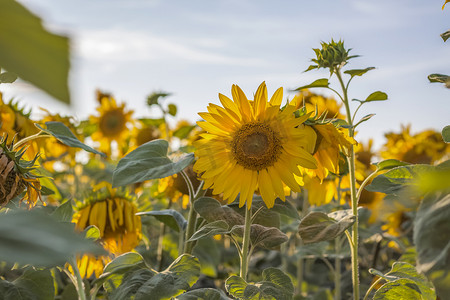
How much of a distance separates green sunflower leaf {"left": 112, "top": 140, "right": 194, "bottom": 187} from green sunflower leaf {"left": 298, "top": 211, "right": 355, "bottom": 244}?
0.22 meters

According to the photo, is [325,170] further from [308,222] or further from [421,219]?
[421,219]

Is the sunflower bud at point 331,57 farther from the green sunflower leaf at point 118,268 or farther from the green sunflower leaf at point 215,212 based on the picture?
the green sunflower leaf at point 118,268

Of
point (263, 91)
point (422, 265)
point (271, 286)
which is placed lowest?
point (271, 286)

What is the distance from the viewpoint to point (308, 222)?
812 millimetres

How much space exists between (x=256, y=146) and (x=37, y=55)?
744 mm

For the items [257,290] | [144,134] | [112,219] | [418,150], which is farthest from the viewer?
[144,134]

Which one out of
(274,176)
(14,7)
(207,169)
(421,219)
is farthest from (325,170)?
(14,7)

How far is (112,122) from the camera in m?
2.61

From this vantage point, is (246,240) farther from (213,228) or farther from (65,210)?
(65,210)

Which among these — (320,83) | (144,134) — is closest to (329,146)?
(320,83)

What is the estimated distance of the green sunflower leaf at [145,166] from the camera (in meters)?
0.80

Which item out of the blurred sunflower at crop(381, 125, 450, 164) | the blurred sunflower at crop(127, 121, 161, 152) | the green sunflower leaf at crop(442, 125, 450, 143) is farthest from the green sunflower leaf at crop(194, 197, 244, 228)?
the blurred sunflower at crop(127, 121, 161, 152)

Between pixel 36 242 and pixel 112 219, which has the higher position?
pixel 36 242

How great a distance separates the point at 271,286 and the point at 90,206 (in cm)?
53
